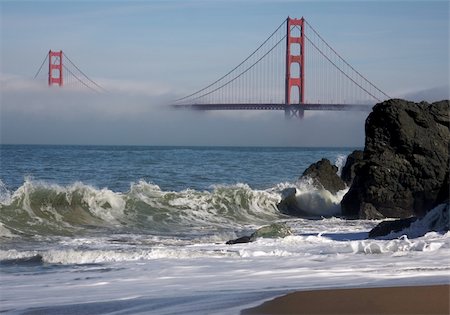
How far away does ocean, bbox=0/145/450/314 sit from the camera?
19.1ft

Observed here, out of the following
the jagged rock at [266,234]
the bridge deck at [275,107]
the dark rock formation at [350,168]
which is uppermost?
the bridge deck at [275,107]

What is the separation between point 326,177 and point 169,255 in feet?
35.7

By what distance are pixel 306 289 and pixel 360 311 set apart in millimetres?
840

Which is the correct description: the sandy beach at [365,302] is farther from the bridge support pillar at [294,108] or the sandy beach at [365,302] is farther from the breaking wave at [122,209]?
the bridge support pillar at [294,108]

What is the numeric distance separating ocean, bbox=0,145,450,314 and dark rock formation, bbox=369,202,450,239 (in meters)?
0.26

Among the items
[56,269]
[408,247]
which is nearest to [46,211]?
[56,269]

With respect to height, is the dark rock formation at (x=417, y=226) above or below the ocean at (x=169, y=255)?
above

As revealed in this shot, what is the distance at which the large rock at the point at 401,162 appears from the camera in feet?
47.1

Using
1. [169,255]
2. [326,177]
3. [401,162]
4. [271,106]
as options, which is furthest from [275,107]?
[169,255]

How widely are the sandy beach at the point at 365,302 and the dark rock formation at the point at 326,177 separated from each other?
12.7 m

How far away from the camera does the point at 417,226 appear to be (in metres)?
9.54

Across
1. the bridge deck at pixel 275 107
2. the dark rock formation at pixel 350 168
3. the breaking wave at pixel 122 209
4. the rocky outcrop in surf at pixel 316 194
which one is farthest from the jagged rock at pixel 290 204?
the bridge deck at pixel 275 107

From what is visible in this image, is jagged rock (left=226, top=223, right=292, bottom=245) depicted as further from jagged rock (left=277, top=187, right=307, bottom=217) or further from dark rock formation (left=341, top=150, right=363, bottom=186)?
dark rock formation (left=341, top=150, right=363, bottom=186)

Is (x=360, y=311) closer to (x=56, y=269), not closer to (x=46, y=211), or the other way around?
(x=56, y=269)
